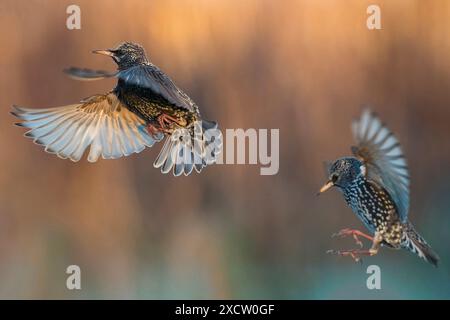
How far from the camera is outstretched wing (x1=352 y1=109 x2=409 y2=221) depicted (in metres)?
1.56

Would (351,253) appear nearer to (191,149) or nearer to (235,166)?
(235,166)

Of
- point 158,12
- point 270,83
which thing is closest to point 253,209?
point 270,83

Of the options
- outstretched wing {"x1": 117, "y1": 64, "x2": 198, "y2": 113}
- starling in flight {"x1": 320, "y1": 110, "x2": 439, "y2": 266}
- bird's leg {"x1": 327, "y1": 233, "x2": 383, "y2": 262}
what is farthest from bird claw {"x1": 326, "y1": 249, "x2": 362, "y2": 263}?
outstretched wing {"x1": 117, "y1": 64, "x2": 198, "y2": 113}

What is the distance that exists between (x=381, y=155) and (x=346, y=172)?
11 centimetres

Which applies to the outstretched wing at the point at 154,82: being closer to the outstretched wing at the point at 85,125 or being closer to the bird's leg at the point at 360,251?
the outstretched wing at the point at 85,125

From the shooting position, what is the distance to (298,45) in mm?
1938

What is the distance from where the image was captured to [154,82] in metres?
1.60

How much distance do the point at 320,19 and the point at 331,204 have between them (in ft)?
1.74

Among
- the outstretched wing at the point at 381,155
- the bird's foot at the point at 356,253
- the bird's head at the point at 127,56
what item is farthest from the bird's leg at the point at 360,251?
the bird's head at the point at 127,56

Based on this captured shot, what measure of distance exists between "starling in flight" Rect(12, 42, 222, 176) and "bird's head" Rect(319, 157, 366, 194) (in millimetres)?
333

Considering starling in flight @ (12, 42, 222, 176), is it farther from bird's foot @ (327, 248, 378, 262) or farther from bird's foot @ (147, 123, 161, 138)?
bird's foot @ (327, 248, 378, 262)

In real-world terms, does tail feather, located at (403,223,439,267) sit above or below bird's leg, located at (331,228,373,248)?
below

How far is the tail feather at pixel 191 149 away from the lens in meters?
1.67
